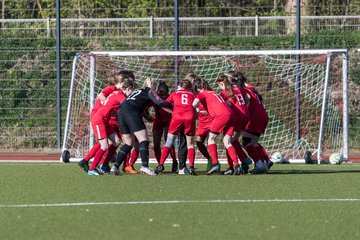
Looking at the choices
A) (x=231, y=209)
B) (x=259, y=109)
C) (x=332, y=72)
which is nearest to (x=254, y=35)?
(x=332, y=72)

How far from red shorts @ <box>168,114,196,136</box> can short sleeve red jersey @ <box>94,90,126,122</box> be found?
33.9 inches

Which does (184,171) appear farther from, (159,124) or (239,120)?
(239,120)

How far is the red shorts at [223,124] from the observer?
14.7 m

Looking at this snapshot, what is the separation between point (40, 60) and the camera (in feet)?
71.8

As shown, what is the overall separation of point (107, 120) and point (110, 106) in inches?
8.8

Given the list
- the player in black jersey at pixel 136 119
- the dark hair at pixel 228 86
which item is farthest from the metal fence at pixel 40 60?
the player in black jersey at pixel 136 119

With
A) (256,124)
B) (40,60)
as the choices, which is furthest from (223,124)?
(40,60)

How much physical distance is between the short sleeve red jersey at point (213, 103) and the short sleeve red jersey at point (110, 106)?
1.22 meters

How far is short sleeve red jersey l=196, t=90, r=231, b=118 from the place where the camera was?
14.7m

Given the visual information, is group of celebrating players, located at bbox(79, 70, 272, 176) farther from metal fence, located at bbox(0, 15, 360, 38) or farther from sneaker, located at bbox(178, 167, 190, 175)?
metal fence, located at bbox(0, 15, 360, 38)

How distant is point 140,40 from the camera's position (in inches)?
903

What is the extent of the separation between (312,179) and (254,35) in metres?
9.29

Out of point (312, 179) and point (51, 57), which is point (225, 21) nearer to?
point (51, 57)

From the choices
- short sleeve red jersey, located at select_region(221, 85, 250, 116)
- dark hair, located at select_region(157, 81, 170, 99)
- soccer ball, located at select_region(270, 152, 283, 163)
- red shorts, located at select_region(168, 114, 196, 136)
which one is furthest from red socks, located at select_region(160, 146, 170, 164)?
soccer ball, located at select_region(270, 152, 283, 163)
